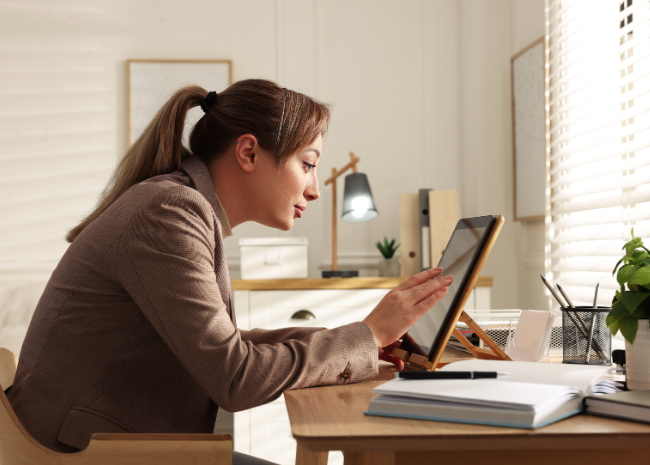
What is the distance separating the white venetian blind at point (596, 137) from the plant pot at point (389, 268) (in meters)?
0.70

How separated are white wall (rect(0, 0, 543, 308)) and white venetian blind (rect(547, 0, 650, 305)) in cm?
51

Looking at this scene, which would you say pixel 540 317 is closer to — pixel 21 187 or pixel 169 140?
pixel 169 140

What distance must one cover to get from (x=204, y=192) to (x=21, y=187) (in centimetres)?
217

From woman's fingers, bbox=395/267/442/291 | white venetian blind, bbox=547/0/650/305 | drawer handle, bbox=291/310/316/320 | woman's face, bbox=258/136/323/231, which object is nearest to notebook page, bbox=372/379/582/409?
woman's fingers, bbox=395/267/442/291

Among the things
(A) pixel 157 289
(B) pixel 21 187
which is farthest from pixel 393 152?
Result: (A) pixel 157 289

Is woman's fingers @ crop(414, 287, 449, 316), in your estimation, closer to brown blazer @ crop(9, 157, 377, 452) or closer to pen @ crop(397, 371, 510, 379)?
brown blazer @ crop(9, 157, 377, 452)

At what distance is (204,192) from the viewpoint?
1169mm

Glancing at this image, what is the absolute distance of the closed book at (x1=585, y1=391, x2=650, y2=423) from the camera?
696 mm

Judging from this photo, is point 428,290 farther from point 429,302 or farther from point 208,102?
point 208,102

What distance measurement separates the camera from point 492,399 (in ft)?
2.21

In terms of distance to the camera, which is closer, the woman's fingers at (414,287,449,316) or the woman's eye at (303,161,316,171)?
the woman's fingers at (414,287,449,316)

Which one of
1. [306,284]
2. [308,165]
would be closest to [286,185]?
[308,165]

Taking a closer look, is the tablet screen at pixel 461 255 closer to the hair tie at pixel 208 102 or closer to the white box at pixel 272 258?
the hair tie at pixel 208 102

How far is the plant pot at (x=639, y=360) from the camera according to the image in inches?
34.8
